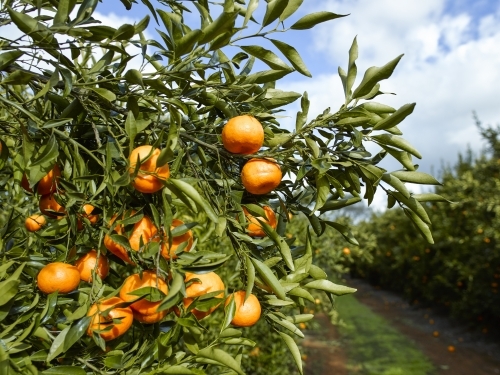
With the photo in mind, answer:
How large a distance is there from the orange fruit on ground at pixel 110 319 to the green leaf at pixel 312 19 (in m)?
0.64

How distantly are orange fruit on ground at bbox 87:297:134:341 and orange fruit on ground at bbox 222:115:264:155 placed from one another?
371 mm

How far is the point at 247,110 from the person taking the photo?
106 centimetres

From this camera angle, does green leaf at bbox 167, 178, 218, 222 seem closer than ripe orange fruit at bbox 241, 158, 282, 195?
Yes

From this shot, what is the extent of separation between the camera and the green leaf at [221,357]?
841 millimetres

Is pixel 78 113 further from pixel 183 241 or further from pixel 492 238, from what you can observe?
pixel 492 238

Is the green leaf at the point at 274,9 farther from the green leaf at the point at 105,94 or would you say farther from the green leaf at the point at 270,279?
the green leaf at the point at 270,279

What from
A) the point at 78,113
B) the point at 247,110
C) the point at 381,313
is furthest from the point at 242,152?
the point at 381,313

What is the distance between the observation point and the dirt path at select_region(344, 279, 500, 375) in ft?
22.7

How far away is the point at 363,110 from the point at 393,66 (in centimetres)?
11

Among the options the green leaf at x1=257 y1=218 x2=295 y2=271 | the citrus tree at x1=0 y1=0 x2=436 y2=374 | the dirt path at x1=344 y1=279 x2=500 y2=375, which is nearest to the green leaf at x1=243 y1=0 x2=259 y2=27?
the citrus tree at x1=0 y1=0 x2=436 y2=374

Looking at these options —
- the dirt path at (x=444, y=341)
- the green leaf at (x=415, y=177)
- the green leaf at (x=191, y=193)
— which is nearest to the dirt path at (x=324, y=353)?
the dirt path at (x=444, y=341)

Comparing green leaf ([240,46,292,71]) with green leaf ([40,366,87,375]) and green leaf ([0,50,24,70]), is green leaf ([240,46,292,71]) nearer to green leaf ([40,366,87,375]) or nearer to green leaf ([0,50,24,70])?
green leaf ([0,50,24,70])

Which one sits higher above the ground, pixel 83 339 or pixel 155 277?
pixel 155 277

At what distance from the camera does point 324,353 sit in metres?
7.96
